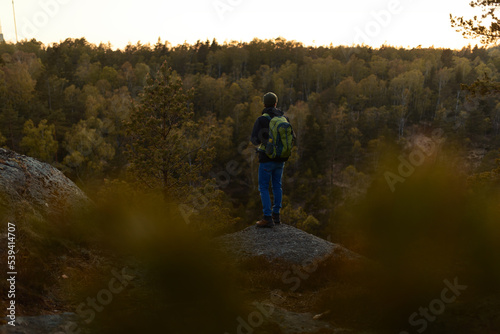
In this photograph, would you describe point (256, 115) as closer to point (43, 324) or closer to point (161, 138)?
point (161, 138)

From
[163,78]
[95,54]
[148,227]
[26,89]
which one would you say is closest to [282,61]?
[95,54]

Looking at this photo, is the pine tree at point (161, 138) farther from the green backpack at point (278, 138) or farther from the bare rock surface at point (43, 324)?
the bare rock surface at point (43, 324)

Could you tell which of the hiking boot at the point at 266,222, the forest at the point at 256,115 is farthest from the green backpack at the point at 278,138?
the forest at the point at 256,115

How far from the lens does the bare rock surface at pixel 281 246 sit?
6762mm

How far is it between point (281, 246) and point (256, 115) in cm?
7060

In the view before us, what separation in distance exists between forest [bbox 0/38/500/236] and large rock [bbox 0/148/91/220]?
92.7ft

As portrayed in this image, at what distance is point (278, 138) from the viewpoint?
278 inches

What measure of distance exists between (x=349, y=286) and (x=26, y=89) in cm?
7525

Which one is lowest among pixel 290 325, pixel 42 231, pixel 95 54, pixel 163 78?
pixel 290 325

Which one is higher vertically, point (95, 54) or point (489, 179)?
point (95, 54)

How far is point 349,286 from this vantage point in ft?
17.0

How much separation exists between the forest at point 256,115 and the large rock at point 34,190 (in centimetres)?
2824

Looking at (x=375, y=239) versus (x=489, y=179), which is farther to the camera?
(x=489, y=179)

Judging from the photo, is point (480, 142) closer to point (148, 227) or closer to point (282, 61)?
point (282, 61)
